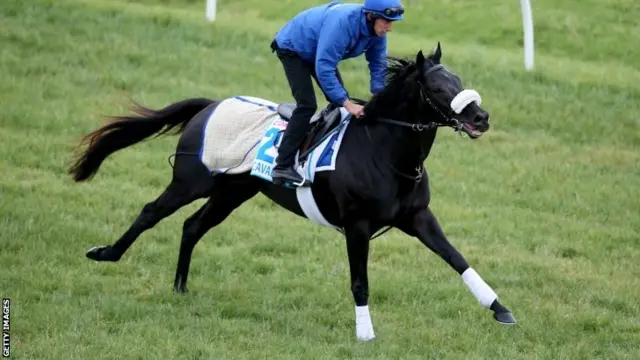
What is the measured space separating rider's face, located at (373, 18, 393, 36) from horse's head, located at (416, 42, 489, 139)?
286 millimetres

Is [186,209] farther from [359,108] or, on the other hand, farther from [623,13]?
[623,13]

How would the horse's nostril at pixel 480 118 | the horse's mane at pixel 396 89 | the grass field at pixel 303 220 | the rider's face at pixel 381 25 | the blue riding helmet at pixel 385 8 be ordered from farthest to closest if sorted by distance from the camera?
the grass field at pixel 303 220
the horse's mane at pixel 396 89
the rider's face at pixel 381 25
the blue riding helmet at pixel 385 8
the horse's nostril at pixel 480 118

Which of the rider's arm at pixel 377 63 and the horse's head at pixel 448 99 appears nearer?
the horse's head at pixel 448 99

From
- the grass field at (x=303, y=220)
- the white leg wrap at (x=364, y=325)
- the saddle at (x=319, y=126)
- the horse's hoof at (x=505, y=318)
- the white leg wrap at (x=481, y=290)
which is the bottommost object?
the grass field at (x=303, y=220)

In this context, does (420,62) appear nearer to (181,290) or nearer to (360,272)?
(360,272)

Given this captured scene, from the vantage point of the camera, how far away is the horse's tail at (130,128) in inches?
326

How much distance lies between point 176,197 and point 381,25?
2.18 metres

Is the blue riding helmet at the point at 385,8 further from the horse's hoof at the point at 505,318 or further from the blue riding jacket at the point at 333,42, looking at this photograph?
the horse's hoof at the point at 505,318

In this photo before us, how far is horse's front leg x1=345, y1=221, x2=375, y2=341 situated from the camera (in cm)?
698

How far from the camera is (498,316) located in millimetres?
7031

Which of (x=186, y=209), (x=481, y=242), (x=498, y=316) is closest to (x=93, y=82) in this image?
(x=186, y=209)

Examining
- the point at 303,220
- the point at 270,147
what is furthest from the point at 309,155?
the point at 303,220

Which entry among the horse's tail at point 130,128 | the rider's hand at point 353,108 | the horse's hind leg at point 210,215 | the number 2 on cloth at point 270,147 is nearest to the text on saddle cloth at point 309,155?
the number 2 on cloth at point 270,147

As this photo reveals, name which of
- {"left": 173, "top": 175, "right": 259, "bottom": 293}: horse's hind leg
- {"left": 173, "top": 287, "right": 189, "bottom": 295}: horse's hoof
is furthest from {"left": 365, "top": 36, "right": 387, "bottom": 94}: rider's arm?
{"left": 173, "top": 287, "right": 189, "bottom": 295}: horse's hoof
